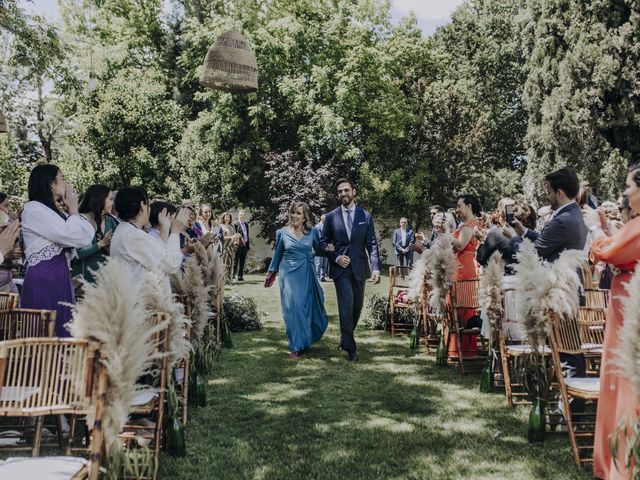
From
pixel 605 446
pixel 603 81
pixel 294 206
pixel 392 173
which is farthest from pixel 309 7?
pixel 605 446

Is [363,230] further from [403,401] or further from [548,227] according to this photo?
[548,227]

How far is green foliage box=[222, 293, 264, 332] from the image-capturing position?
33.2 ft

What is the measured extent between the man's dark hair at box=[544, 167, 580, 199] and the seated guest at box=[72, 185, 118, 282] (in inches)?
155

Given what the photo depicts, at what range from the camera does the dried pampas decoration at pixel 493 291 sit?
5.76 meters

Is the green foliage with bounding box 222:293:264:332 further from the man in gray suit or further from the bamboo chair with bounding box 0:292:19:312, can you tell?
the man in gray suit

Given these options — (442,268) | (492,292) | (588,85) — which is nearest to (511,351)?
(492,292)

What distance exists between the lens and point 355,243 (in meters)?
8.13

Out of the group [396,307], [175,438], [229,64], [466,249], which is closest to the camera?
[175,438]

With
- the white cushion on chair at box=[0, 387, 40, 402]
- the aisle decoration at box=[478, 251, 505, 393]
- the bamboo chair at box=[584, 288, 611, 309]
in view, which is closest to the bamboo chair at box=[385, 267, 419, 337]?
the aisle decoration at box=[478, 251, 505, 393]

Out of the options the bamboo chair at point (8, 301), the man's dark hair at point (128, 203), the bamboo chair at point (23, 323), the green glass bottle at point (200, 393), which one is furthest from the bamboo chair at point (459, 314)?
the bamboo chair at point (8, 301)

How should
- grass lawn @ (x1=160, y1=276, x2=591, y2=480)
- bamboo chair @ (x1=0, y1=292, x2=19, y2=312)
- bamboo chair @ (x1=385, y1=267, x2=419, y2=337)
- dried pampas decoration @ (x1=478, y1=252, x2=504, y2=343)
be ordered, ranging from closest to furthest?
grass lawn @ (x1=160, y1=276, x2=591, y2=480)
bamboo chair @ (x1=0, y1=292, x2=19, y2=312)
dried pampas decoration @ (x1=478, y1=252, x2=504, y2=343)
bamboo chair @ (x1=385, y1=267, x2=419, y2=337)

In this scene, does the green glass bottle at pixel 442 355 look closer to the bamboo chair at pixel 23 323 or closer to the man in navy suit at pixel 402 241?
the bamboo chair at pixel 23 323

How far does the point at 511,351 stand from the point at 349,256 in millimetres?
3013

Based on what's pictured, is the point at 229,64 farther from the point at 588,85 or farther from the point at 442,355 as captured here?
the point at 588,85
